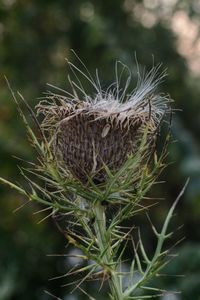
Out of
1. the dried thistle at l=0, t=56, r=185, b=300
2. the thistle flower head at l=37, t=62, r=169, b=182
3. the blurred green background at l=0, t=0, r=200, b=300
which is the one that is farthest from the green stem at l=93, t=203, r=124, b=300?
the blurred green background at l=0, t=0, r=200, b=300

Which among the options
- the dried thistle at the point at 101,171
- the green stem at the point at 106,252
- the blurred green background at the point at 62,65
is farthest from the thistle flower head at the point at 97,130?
the blurred green background at the point at 62,65

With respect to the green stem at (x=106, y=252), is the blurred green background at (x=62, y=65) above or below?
below

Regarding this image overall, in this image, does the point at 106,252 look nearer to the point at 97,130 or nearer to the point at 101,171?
the point at 101,171

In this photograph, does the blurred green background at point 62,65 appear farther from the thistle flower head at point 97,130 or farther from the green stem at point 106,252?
the green stem at point 106,252

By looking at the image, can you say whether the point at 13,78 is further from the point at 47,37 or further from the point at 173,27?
the point at 173,27

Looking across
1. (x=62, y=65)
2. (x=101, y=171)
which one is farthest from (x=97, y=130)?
(x=62, y=65)

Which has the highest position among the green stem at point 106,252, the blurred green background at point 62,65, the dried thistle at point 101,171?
the dried thistle at point 101,171

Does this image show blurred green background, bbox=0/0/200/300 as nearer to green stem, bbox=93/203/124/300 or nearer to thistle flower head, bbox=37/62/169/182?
thistle flower head, bbox=37/62/169/182
